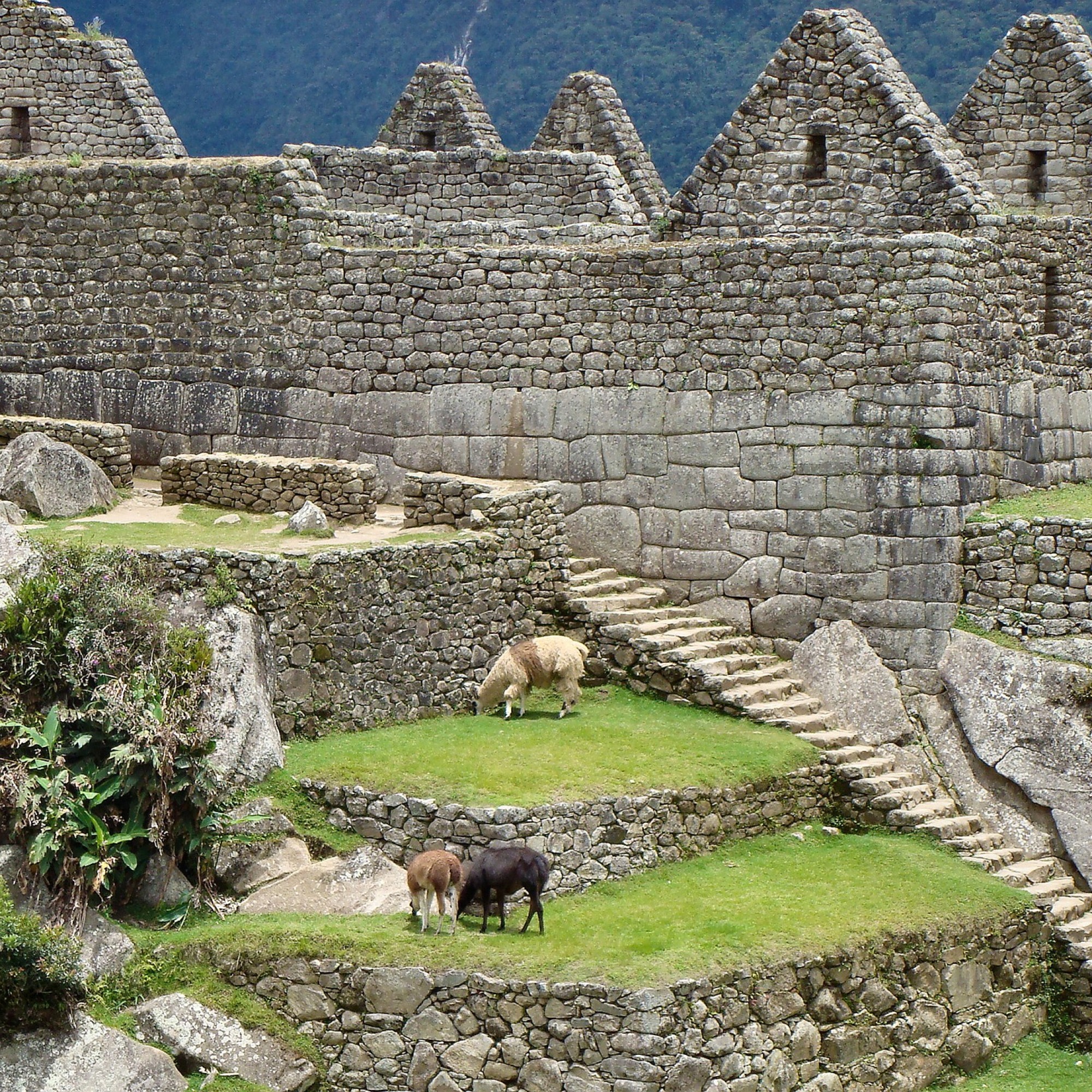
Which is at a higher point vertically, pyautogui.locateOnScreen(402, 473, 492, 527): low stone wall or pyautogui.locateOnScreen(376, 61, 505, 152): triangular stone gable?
pyautogui.locateOnScreen(376, 61, 505, 152): triangular stone gable

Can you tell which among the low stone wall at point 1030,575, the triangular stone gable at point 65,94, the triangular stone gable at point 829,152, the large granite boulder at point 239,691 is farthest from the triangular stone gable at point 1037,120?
the large granite boulder at point 239,691

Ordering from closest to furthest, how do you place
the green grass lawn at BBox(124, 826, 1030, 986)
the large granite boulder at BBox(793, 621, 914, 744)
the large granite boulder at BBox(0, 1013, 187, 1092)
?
the large granite boulder at BBox(0, 1013, 187, 1092), the green grass lawn at BBox(124, 826, 1030, 986), the large granite boulder at BBox(793, 621, 914, 744)

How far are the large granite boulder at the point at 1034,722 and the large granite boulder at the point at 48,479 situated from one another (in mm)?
9076

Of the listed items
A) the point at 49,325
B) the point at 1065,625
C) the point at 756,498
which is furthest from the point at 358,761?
the point at 49,325

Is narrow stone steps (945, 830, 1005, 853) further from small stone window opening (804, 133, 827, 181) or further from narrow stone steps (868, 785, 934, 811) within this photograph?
small stone window opening (804, 133, 827, 181)

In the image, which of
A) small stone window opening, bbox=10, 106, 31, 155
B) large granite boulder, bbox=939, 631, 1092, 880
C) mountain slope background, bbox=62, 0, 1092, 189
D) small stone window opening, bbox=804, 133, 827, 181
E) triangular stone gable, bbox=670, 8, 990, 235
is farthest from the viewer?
mountain slope background, bbox=62, 0, 1092, 189

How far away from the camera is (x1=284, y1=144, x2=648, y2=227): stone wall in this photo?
92.7 ft

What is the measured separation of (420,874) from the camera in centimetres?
→ 1839

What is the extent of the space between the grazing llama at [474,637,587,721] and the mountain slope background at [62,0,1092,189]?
24241 millimetres

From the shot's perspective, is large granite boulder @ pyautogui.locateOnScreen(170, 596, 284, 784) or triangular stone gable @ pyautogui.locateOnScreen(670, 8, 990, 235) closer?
large granite boulder @ pyautogui.locateOnScreen(170, 596, 284, 784)

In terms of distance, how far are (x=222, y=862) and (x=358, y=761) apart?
1.69 metres

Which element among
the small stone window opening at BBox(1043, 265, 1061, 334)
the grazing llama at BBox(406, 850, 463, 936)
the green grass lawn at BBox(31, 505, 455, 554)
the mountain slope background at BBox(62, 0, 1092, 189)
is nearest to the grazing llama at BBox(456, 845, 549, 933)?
the grazing llama at BBox(406, 850, 463, 936)

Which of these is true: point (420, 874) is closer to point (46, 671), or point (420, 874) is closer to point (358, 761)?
point (358, 761)

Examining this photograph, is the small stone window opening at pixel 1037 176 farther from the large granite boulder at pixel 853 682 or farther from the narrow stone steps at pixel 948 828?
the narrow stone steps at pixel 948 828
